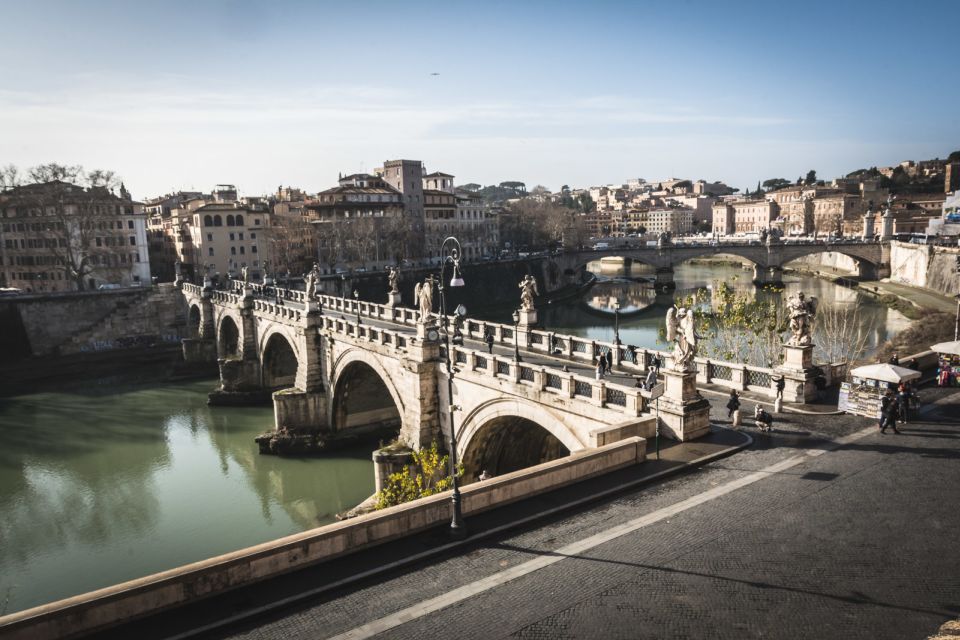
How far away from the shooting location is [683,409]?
43.3ft

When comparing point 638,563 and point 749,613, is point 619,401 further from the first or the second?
point 749,613

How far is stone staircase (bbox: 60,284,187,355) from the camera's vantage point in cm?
5034

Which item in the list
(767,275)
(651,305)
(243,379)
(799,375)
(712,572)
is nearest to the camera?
(712,572)

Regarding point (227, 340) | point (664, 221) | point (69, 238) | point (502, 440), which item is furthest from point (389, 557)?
point (664, 221)

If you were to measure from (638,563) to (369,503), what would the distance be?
13099 mm

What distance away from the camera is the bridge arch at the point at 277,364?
37.1 meters

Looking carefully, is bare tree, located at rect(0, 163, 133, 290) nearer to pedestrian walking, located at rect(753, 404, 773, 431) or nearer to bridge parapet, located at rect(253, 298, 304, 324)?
bridge parapet, located at rect(253, 298, 304, 324)

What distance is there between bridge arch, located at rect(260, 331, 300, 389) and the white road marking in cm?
2963

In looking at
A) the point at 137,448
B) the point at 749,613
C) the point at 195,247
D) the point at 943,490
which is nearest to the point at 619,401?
the point at 943,490

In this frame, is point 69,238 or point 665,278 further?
point 665,278

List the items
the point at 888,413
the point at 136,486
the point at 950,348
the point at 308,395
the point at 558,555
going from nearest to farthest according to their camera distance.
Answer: the point at 558,555 < the point at 888,413 < the point at 950,348 < the point at 136,486 < the point at 308,395

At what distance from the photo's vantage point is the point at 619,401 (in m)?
14.8

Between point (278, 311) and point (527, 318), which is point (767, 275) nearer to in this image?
point (278, 311)

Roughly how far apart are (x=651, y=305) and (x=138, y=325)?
47.8 m
